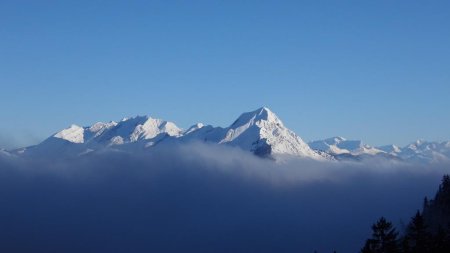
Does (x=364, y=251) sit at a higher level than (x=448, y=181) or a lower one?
lower

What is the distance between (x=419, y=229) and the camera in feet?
296

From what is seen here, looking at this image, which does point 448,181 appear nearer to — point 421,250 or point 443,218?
point 443,218

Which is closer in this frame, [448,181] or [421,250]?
[421,250]

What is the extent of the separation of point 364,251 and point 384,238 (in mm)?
3864

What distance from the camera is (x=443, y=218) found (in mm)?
166750

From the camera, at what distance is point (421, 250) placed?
89062mm

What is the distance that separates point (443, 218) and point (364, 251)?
8952 centimetres

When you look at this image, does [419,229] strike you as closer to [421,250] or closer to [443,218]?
[421,250]

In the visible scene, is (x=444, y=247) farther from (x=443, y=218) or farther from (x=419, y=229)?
(x=443, y=218)

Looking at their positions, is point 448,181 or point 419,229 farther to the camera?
point 448,181

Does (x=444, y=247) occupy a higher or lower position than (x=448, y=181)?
lower

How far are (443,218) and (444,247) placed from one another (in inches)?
3330

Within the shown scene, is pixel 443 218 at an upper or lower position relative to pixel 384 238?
upper

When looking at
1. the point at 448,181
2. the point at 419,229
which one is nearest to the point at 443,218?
the point at 448,181
